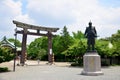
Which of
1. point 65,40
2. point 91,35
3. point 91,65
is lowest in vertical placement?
point 91,65

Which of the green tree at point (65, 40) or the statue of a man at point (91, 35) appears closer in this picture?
the statue of a man at point (91, 35)

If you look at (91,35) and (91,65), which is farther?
(91,35)

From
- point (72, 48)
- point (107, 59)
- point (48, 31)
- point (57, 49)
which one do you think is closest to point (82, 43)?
point (72, 48)

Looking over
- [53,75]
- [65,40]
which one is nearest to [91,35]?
[53,75]

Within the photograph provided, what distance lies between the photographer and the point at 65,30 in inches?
2046

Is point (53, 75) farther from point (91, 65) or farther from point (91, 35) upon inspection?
point (91, 35)

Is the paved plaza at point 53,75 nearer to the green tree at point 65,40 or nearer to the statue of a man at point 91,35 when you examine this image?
the statue of a man at point 91,35

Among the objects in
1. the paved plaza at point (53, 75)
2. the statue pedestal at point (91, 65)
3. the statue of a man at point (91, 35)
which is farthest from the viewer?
the statue of a man at point (91, 35)

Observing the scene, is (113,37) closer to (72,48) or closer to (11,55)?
(72,48)

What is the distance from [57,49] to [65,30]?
181 inches

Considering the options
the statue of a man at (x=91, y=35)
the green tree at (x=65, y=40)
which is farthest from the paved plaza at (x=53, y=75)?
the green tree at (x=65, y=40)

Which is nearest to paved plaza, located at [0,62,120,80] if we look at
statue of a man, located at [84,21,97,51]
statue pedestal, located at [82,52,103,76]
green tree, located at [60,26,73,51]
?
statue pedestal, located at [82,52,103,76]

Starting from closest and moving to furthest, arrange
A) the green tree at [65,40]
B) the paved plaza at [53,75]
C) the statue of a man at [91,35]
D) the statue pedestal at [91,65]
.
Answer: the paved plaza at [53,75], the statue pedestal at [91,65], the statue of a man at [91,35], the green tree at [65,40]

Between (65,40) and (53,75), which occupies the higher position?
(65,40)
